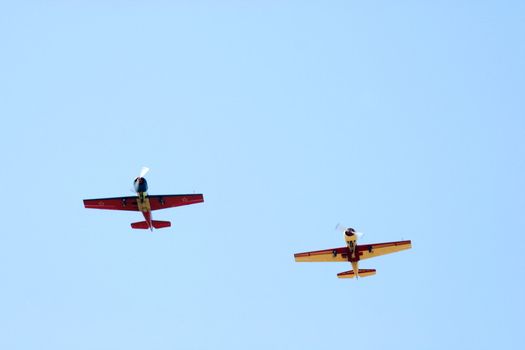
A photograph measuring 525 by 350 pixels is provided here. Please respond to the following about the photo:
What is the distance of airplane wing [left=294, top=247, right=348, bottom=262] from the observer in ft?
244

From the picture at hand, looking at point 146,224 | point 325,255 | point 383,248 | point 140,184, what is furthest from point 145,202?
point 383,248

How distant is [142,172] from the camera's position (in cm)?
6719

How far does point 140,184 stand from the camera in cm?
6688

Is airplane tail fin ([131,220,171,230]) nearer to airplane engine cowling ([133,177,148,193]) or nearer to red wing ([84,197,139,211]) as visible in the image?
red wing ([84,197,139,211])

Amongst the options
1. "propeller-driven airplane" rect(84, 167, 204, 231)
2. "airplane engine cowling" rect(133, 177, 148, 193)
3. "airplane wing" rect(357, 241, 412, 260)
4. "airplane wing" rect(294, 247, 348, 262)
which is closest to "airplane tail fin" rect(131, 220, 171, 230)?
"propeller-driven airplane" rect(84, 167, 204, 231)

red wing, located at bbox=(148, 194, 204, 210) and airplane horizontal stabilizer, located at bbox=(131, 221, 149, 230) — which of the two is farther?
airplane horizontal stabilizer, located at bbox=(131, 221, 149, 230)

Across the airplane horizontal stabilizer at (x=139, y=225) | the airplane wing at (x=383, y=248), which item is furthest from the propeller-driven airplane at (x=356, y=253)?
the airplane horizontal stabilizer at (x=139, y=225)

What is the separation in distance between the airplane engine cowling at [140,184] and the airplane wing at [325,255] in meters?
18.6

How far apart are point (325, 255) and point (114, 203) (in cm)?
2046

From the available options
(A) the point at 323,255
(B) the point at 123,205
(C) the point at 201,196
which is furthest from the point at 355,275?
(B) the point at 123,205

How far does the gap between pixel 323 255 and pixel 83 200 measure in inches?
899

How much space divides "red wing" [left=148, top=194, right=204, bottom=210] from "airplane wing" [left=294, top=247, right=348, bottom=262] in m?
13.5

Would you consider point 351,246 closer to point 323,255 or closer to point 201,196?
point 323,255

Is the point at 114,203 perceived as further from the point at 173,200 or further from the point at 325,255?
the point at 325,255
